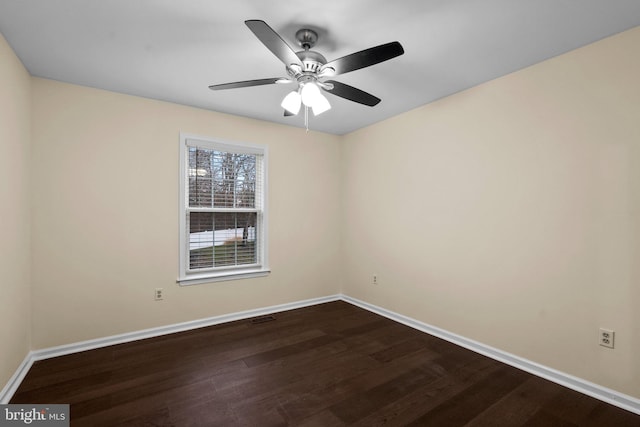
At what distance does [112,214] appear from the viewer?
9.80 feet

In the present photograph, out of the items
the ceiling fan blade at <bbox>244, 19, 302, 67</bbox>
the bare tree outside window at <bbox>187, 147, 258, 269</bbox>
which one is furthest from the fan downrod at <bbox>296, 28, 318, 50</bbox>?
the bare tree outside window at <bbox>187, 147, 258, 269</bbox>

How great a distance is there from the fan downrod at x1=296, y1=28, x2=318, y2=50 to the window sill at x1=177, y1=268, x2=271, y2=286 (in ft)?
8.69

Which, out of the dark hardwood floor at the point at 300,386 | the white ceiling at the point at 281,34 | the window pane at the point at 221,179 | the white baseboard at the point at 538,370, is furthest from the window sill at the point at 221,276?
the white ceiling at the point at 281,34

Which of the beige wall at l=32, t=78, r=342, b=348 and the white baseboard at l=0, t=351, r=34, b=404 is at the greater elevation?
the beige wall at l=32, t=78, r=342, b=348

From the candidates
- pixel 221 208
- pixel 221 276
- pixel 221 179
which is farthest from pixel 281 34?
pixel 221 276

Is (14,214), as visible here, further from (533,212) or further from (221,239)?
(533,212)

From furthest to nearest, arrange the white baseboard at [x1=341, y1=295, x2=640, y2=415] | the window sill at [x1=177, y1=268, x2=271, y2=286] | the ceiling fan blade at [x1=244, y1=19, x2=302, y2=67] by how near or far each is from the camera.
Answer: the window sill at [x1=177, y1=268, x2=271, y2=286]
the white baseboard at [x1=341, y1=295, x2=640, y2=415]
the ceiling fan blade at [x1=244, y1=19, x2=302, y2=67]

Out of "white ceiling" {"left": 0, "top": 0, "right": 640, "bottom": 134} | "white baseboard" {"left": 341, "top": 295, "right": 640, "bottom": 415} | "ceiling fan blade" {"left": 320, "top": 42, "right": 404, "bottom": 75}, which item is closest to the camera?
"ceiling fan blade" {"left": 320, "top": 42, "right": 404, "bottom": 75}

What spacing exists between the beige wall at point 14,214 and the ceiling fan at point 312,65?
1519 mm

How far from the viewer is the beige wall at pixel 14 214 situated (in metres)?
2.07

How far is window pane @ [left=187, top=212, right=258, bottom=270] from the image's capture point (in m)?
3.54

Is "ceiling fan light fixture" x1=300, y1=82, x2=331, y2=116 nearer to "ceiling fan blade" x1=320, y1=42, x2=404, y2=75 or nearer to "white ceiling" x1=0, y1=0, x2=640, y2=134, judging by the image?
"ceiling fan blade" x1=320, y1=42, x2=404, y2=75

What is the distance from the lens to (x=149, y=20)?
1.90m
